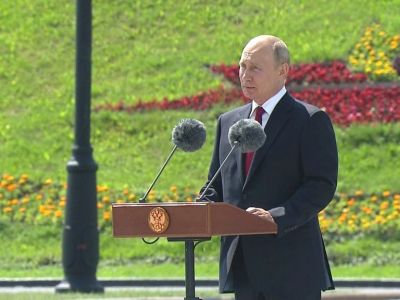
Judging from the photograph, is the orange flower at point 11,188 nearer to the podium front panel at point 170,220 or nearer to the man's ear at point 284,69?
the man's ear at point 284,69

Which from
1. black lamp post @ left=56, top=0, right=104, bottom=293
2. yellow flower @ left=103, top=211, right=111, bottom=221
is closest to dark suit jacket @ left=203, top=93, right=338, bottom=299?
black lamp post @ left=56, top=0, right=104, bottom=293

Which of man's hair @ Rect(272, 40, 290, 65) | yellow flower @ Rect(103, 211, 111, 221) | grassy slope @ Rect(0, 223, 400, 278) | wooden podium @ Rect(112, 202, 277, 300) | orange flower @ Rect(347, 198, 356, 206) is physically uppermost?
man's hair @ Rect(272, 40, 290, 65)

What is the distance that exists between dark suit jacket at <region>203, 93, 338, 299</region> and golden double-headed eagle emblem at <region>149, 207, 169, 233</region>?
1.80 feet

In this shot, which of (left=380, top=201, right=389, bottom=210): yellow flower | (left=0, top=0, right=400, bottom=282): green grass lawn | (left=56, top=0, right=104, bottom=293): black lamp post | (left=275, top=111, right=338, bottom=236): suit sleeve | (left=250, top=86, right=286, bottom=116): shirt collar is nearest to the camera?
Result: (left=275, top=111, right=338, bottom=236): suit sleeve

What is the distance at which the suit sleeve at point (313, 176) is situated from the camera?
18.7ft

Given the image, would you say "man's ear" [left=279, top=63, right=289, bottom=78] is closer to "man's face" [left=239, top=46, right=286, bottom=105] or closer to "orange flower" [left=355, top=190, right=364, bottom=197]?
"man's face" [left=239, top=46, right=286, bottom=105]

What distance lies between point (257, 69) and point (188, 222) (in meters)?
0.85

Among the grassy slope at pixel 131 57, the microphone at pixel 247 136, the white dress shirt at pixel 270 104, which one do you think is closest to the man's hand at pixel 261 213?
the microphone at pixel 247 136

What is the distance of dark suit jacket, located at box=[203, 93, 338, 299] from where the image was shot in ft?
18.9

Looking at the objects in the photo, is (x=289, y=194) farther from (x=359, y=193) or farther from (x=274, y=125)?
(x=359, y=193)

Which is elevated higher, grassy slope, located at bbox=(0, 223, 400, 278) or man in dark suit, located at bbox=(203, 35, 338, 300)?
man in dark suit, located at bbox=(203, 35, 338, 300)

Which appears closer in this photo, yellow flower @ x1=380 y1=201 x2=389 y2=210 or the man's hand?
the man's hand

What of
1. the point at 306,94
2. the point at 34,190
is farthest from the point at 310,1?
the point at 34,190

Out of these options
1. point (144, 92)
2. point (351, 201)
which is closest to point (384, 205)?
point (351, 201)
